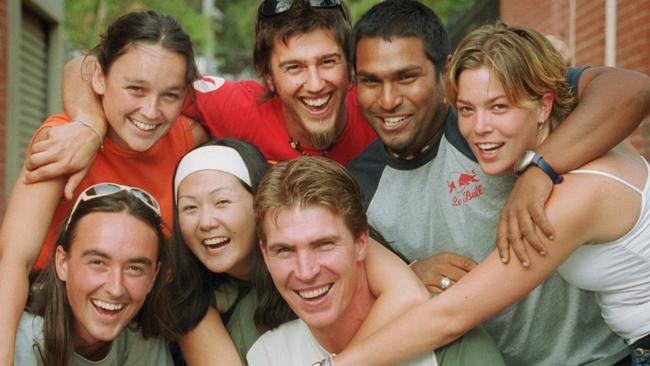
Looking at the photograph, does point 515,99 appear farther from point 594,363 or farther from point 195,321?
point 195,321

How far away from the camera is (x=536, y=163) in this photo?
10.6 feet

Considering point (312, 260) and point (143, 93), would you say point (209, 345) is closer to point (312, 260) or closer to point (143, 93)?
point (312, 260)

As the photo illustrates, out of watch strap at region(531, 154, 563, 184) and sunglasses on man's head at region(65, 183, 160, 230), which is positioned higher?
watch strap at region(531, 154, 563, 184)

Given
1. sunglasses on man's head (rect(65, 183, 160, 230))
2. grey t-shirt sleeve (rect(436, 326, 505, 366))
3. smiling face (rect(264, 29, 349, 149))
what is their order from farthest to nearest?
1. smiling face (rect(264, 29, 349, 149))
2. sunglasses on man's head (rect(65, 183, 160, 230))
3. grey t-shirt sleeve (rect(436, 326, 505, 366))

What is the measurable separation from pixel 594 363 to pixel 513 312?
0.40 m

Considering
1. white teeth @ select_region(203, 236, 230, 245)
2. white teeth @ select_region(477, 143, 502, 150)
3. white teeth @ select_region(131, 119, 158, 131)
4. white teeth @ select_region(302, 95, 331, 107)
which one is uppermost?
white teeth @ select_region(302, 95, 331, 107)

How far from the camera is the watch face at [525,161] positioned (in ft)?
10.7

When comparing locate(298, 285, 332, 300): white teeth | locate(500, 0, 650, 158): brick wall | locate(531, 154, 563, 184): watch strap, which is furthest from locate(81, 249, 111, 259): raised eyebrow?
locate(500, 0, 650, 158): brick wall

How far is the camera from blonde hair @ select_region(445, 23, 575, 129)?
3361mm

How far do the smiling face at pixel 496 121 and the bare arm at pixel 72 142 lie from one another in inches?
66.8

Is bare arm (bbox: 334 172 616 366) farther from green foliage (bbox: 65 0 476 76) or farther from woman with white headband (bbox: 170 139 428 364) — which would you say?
green foliage (bbox: 65 0 476 76)

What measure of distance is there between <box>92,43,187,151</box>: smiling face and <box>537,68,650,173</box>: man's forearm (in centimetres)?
179

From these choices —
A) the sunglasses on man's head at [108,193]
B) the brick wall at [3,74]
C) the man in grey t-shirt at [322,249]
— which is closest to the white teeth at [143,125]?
the sunglasses on man's head at [108,193]

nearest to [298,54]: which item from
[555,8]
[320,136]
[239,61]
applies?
[320,136]
